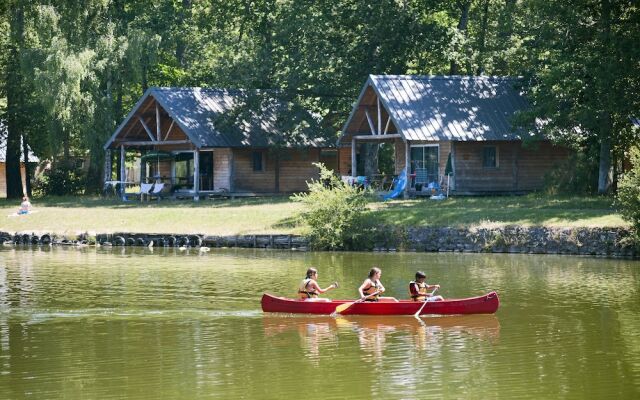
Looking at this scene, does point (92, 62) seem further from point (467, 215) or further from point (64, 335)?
point (64, 335)

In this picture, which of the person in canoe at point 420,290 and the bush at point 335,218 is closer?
the person in canoe at point 420,290

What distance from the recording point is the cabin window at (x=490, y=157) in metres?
50.5

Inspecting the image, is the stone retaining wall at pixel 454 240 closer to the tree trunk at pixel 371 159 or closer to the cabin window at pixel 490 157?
the cabin window at pixel 490 157

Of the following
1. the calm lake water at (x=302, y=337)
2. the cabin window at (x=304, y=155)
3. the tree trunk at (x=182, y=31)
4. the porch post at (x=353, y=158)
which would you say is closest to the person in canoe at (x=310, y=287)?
the calm lake water at (x=302, y=337)

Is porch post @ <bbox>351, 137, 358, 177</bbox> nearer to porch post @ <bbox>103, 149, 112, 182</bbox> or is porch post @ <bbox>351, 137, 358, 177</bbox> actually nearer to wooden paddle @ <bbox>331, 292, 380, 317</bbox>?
porch post @ <bbox>103, 149, 112, 182</bbox>

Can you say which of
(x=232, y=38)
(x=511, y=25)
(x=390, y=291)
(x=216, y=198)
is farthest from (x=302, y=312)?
(x=232, y=38)

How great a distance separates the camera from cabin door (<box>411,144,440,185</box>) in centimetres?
5025

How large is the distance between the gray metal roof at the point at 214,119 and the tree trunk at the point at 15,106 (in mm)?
6528

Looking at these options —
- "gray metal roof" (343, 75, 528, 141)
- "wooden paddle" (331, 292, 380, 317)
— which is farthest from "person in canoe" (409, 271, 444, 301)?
"gray metal roof" (343, 75, 528, 141)

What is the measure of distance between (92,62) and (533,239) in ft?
88.0

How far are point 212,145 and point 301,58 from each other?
653cm

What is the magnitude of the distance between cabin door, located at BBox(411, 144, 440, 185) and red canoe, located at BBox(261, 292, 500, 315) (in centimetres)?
2694

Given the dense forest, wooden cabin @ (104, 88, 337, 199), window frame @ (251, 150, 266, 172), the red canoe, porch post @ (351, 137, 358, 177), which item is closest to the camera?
the red canoe

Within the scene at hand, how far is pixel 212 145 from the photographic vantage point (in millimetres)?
52969
